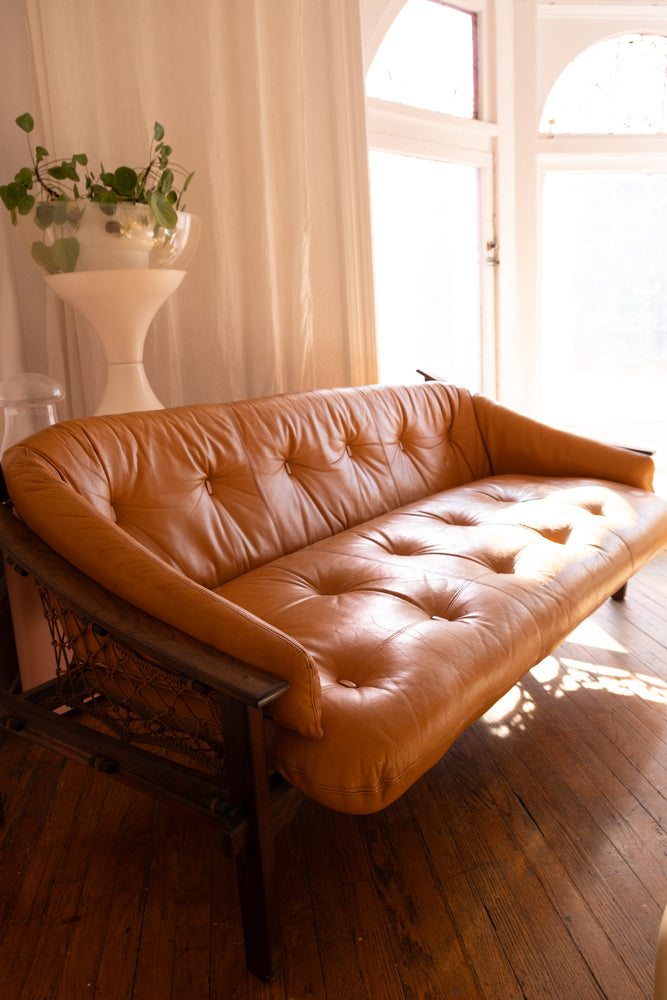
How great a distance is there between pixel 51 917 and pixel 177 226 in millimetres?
1520

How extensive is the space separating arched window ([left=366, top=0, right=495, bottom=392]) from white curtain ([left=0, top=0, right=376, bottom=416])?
0.38 m

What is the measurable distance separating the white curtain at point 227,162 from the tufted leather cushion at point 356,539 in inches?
19.8

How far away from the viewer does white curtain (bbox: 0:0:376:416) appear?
7.17ft

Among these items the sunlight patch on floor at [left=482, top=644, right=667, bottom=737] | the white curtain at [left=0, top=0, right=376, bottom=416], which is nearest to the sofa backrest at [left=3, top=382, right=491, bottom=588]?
the white curtain at [left=0, top=0, right=376, bottom=416]

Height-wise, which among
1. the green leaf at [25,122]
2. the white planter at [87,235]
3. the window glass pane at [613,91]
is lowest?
the white planter at [87,235]

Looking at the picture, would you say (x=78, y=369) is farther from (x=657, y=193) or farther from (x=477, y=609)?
(x=657, y=193)

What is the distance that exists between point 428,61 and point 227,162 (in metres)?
1.40

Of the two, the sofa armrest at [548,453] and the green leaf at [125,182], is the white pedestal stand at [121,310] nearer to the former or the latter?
the green leaf at [125,182]

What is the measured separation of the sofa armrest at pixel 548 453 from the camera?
7.41 feet

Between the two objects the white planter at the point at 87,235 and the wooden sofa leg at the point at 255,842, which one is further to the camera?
the white planter at the point at 87,235

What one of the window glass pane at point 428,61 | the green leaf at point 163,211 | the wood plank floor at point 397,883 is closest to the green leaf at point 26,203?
the green leaf at point 163,211

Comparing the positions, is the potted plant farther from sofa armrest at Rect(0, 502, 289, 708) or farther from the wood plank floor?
the wood plank floor

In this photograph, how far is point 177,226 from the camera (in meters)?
1.90

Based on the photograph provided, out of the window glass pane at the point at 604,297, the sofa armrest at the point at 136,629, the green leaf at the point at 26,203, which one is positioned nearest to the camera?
the sofa armrest at the point at 136,629
